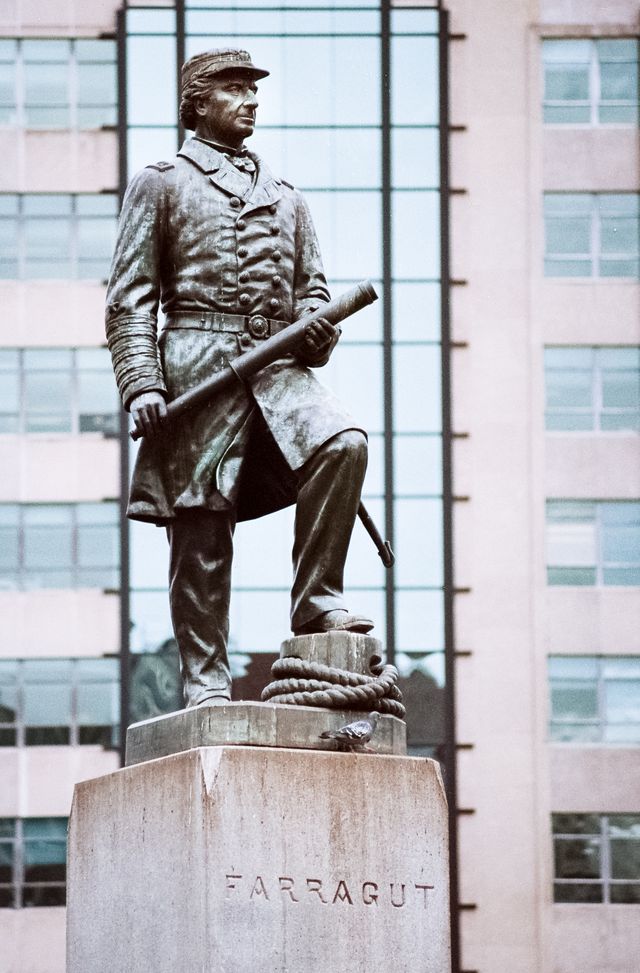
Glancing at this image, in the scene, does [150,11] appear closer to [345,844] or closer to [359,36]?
[359,36]

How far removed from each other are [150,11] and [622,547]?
13.2 meters

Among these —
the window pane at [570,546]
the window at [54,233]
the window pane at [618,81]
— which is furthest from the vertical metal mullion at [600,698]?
the window at [54,233]

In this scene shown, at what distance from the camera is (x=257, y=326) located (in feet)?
34.1

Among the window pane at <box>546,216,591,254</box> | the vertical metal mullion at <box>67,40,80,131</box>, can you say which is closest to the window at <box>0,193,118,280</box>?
the vertical metal mullion at <box>67,40,80,131</box>

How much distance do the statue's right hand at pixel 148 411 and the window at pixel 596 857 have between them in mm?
30719

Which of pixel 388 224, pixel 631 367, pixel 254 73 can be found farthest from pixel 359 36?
pixel 254 73

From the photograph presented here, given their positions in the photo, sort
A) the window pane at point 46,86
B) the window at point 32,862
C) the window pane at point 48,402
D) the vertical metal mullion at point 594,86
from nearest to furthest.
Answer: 1. the window at point 32,862
2. the window pane at point 48,402
3. the vertical metal mullion at point 594,86
4. the window pane at point 46,86

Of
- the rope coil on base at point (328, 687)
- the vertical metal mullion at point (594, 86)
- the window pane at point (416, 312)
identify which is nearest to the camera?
the rope coil on base at point (328, 687)

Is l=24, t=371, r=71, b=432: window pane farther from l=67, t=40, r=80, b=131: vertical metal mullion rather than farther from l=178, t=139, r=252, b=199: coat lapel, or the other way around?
A: l=178, t=139, r=252, b=199: coat lapel

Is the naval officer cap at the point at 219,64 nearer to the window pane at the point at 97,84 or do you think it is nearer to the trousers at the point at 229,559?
the trousers at the point at 229,559

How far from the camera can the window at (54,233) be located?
137 feet

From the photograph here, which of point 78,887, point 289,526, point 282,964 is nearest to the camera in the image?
point 282,964

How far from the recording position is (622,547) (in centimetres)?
4116

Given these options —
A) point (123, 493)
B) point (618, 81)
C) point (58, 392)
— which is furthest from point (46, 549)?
point (618, 81)
